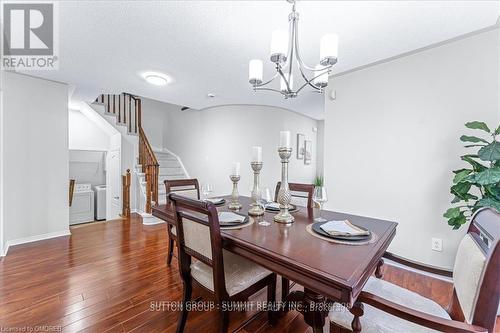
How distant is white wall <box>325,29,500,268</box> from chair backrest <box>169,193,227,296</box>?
223cm

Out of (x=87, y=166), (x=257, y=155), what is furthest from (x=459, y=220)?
(x=87, y=166)

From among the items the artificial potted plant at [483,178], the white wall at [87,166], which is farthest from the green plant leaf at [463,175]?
the white wall at [87,166]

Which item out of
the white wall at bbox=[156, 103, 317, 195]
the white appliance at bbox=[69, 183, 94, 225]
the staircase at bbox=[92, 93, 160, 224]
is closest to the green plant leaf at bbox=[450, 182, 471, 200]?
the white wall at bbox=[156, 103, 317, 195]

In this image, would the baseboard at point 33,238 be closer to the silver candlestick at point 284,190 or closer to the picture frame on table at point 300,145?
the silver candlestick at point 284,190

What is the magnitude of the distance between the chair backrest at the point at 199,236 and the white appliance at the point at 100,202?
18.4ft

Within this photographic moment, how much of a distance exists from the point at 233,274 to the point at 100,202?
596cm

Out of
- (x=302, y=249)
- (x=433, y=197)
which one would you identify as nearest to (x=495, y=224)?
(x=302, y=249)

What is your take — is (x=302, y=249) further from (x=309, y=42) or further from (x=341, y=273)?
(x=309, y=42)

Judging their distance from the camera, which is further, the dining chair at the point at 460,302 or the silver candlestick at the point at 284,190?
the silver candlestick at the point at 284,190

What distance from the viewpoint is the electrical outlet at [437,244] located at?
2252 millimetres

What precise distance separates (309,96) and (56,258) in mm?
4347

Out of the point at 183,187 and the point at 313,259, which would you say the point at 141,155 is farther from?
the point at 313,259

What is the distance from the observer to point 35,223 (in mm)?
3115

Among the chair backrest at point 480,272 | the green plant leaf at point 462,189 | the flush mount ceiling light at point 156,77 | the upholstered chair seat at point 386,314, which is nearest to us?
the chair backrest at point 480,272
